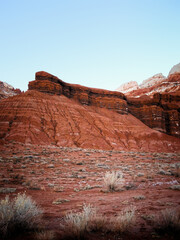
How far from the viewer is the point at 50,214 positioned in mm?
3816

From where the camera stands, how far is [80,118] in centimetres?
4378

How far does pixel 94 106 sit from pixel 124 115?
41.1 ft

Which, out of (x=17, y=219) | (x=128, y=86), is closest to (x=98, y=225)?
(x=17, y=219)

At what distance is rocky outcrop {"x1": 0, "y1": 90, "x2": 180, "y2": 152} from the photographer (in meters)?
32.8

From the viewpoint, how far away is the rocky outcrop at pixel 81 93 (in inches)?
1948

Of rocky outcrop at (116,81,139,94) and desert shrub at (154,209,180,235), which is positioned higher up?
rocky outcrop at (116,81,139,94)

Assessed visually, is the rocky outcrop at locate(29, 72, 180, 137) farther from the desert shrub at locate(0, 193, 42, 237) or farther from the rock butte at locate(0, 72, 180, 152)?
the desert shrub at locate(0, 193, 42, 237)

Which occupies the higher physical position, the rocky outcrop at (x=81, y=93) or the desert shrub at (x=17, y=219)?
the rocky outcrop at (x=81, y=93)

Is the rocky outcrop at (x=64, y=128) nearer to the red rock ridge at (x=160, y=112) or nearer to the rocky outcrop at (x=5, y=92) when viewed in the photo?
the red rock ridge at (x=160, y=112)

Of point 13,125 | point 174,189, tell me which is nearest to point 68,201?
point 174,189

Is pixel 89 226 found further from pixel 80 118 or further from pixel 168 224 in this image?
pixel 80 118

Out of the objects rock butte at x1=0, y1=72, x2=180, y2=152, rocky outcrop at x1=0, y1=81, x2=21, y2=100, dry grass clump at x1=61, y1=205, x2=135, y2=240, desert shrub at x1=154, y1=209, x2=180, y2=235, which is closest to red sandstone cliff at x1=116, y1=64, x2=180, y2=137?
rock butte at x1=0, y1=72, x2=180, y2=152

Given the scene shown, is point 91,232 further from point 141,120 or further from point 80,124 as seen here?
point 141,120

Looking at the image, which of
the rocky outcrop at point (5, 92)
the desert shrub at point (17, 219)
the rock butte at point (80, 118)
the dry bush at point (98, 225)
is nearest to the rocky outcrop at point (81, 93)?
the rock butte at point (80, 118)
